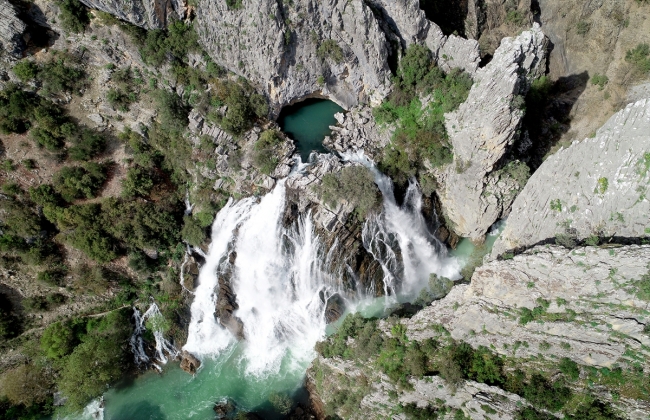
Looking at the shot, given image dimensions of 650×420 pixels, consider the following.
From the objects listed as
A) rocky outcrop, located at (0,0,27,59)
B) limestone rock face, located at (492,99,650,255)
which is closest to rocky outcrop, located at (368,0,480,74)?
limestone rock face, located at (492,99,650,255)

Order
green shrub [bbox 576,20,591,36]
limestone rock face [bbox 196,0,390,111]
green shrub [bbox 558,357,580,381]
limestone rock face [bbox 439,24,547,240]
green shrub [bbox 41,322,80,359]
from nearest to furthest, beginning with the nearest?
green shrub [bbox 558,357,580,381] < limestone rock face [bbox 439,24,547,240] < green shrub [bbox 41,322,80,359] < limestone rock face [bbox 196,0,390,111] < green shrub [bbox 576,20,591,36]

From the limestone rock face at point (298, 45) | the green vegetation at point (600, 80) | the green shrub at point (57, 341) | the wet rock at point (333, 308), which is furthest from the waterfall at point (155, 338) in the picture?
the green vegetation at point (600, 80)

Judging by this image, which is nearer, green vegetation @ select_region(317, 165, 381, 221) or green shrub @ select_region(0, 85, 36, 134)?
green vegetation @ select_region(317, 165, 381, 221)

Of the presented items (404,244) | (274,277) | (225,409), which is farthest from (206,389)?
(404,244)

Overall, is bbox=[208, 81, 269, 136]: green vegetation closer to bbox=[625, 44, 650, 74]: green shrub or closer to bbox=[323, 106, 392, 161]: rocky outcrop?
bbox=[323, 106, 392, 161]: rocky outcrop

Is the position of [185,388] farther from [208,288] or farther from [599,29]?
[599,29]

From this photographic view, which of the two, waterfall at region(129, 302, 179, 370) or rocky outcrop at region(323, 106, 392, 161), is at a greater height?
rocky outcrop at region(323, 106, 392, 161)
